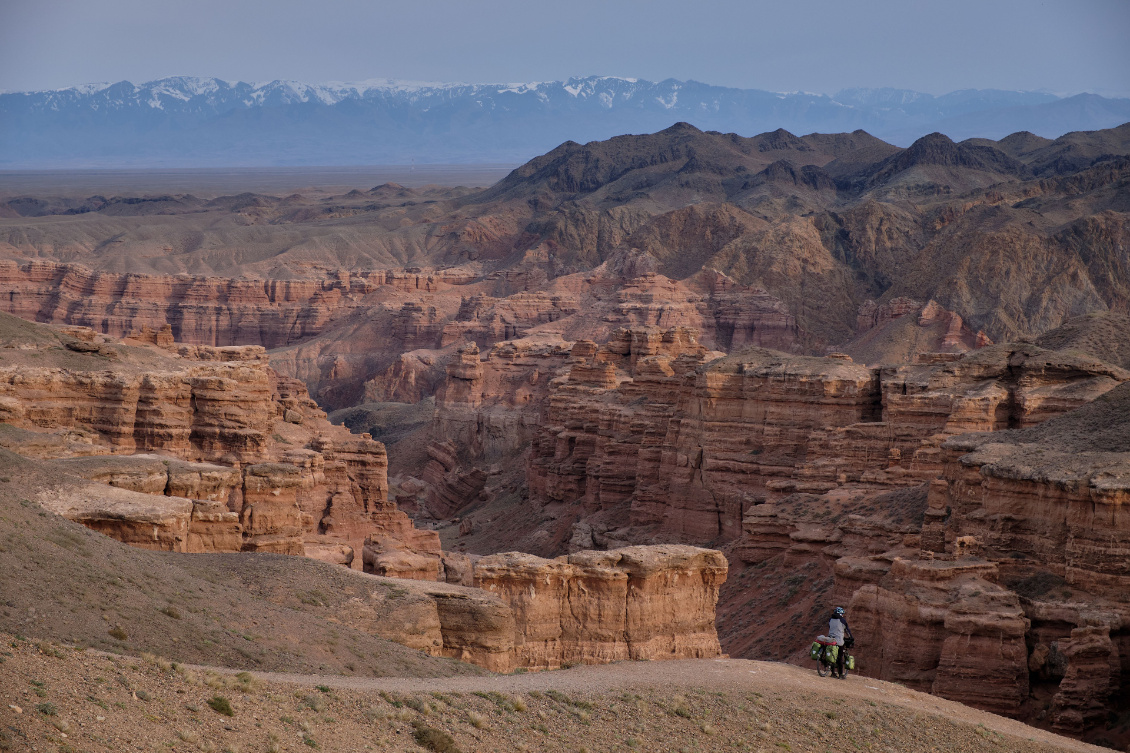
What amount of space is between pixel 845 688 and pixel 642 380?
40.4 m

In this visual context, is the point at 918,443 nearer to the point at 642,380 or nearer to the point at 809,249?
the point at 642,380

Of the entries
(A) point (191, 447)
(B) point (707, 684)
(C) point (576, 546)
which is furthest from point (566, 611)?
(C) point (576, 546)

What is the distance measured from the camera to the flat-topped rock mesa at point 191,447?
3366 cm

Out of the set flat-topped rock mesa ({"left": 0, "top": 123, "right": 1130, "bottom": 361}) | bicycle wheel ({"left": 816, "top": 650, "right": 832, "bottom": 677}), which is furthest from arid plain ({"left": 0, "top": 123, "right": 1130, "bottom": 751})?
flat-topped rock mesa ({"left": 0, "top": 123, "right": 1130, "bottom": 361})

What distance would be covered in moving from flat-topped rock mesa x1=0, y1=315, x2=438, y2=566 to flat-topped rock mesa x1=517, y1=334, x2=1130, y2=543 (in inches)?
504

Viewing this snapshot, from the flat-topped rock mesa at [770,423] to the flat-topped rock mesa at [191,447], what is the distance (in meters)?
12.8

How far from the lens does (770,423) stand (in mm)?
59219

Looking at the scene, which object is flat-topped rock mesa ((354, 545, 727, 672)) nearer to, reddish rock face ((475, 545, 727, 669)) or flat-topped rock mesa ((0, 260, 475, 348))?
reddish rock face ((475, 545, 727, 669))

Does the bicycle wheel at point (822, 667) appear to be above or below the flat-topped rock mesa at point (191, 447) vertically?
below

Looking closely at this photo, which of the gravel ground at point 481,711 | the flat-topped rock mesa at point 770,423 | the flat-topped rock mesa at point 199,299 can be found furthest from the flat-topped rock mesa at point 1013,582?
the flat-topped rock mesa at point 199,299

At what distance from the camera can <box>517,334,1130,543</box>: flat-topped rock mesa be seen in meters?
52.7

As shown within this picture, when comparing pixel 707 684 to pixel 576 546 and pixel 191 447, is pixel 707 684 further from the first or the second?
pixel 576 546

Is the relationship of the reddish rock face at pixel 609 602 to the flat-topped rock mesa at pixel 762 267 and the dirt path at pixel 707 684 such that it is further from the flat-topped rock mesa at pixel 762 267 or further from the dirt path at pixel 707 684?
the flat-topped rock mesa at pixel 762 267

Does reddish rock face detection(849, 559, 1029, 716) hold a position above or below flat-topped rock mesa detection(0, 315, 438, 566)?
below
